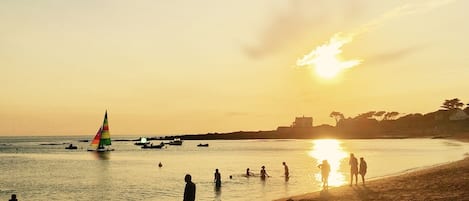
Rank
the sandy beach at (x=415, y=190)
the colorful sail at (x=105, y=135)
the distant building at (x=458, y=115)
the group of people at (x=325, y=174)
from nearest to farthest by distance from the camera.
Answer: the group of people at (x=325, y=174) < the sandy beach at (x=415, y=190) < the colorful sail at (x=105, y=135) < the distant building at (x=458, y=115)

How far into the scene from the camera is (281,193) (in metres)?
36.3

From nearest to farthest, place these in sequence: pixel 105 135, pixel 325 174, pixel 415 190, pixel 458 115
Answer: pixel 415 190 < pixel 325 174 < pixel 105 135 < pixel 458 115

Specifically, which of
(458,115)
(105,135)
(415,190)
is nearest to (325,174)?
(415,190)

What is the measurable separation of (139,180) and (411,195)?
33.5 m

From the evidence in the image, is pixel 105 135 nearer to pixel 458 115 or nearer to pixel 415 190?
pixel 415 190

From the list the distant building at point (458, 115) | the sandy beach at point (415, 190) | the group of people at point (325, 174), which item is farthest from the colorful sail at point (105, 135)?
the distant building at point (458, 115)

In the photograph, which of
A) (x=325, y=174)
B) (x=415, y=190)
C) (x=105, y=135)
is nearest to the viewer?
(x=415, y=190)

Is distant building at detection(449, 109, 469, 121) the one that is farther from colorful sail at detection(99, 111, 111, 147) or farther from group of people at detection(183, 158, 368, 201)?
group of people at detection(183, 158, 368, 201)

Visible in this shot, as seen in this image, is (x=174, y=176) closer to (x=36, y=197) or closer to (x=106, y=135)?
(x=36, y=197)

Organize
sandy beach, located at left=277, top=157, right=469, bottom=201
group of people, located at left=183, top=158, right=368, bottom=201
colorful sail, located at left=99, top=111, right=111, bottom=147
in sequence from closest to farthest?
1. group of people, located at left=183, top=158, right=368, bottom=201
2. sandy beach, located at left=277, top=157, right=469, bottom=201
3. colorful sail, located at left=99, top=111, right=111, bottom=147

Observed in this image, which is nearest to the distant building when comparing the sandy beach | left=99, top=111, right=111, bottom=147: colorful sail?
left=99, top=111, right=111, bottom=147: colorful sail

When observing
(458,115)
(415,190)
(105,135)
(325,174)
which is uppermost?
(458,115)

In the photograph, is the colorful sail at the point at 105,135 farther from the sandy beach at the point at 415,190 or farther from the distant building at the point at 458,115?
the distant building at the point at 458,115

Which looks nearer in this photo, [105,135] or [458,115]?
[105,135]
